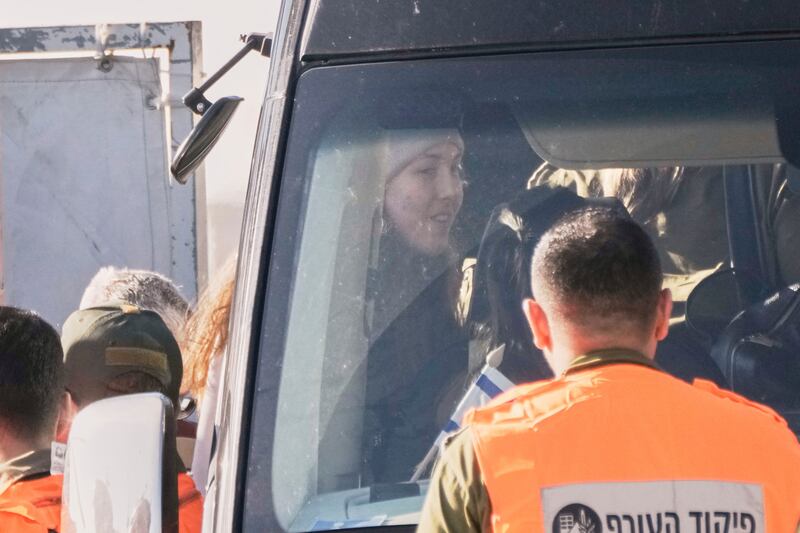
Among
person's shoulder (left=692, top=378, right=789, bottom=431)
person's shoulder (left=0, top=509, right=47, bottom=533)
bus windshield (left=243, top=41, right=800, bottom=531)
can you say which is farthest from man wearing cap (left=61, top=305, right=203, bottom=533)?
person's shoulder (left=692, top=378, right=789, bottom=431)

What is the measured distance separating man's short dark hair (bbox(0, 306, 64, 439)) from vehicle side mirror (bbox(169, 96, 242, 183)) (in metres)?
0.46

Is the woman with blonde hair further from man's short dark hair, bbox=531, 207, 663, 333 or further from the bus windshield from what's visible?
man's short dark hair, bbox=531, 207, 663, 333

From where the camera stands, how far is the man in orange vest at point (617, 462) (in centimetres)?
188

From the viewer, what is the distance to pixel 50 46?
5746mm

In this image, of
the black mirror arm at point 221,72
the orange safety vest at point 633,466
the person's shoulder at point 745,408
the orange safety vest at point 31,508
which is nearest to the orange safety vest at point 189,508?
the orange safety vest at point 31,508

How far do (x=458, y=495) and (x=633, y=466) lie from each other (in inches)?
9.4

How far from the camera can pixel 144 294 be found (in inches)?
177

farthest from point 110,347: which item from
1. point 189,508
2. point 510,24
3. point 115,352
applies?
point 510,24

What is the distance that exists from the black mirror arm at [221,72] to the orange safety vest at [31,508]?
96cm

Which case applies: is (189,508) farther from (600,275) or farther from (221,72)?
(600,275)

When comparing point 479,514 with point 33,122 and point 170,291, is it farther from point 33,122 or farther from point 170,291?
point 33,122

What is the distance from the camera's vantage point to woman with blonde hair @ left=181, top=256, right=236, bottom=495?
11.4 ft

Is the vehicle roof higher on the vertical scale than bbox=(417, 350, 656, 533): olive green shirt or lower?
higher

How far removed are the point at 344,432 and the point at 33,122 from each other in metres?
3.83
